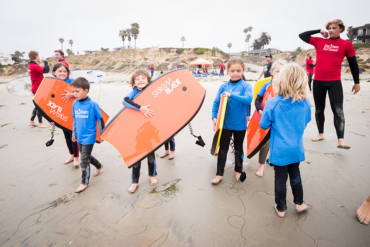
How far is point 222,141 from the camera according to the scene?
2527mm

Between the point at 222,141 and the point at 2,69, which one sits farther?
the point at 2,69

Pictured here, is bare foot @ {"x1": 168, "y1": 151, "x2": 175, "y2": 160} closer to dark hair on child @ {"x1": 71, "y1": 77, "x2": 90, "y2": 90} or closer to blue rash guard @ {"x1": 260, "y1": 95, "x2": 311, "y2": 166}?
dark hair on child @ {"x1": 71, "y1": 77, "x2": 90, "y2": 90}

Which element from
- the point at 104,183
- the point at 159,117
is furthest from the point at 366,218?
the point at 104,183

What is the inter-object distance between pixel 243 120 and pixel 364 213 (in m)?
1.51

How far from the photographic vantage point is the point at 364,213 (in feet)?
6.02

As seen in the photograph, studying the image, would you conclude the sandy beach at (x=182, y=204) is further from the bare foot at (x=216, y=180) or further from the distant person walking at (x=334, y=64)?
the distant person walking at (x=334, y=64)

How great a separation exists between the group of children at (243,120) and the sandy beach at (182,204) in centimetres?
17

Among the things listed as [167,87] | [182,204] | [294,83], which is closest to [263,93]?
[294,83]

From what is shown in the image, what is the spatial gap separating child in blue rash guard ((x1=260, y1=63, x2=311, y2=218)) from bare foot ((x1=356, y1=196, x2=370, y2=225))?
68cm

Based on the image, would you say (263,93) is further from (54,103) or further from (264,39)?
(264,39)

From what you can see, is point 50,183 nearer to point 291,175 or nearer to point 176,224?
point 176,224

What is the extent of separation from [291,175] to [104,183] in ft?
8.08

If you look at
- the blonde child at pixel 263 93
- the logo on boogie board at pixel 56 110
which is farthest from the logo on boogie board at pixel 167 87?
the logo on boogie board at pixel 56 110

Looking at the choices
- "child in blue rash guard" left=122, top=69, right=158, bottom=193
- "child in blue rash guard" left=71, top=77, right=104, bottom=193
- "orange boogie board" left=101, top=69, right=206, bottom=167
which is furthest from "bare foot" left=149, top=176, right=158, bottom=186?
"child in blue rash guard" left=71, top=77, right=104, bottom=193
